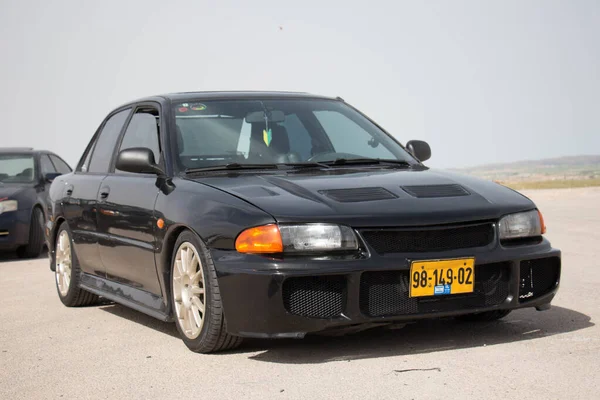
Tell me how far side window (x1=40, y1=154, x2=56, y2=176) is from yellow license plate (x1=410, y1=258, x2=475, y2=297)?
10.3 metres

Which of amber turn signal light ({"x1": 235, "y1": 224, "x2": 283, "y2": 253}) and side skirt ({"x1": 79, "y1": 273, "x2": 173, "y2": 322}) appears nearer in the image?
amber turn signal light ({"x1": 235, "y1": 224, "x2": 283, "y2": 253})

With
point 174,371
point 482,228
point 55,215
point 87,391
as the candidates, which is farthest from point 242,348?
point 55,215

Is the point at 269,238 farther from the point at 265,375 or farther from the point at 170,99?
the point at 170,99

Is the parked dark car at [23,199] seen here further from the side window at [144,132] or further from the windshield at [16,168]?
the side window at [144,132]

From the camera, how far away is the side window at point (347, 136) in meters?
7.18

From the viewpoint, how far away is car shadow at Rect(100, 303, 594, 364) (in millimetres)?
A: 5801

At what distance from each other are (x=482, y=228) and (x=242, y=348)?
1.50m

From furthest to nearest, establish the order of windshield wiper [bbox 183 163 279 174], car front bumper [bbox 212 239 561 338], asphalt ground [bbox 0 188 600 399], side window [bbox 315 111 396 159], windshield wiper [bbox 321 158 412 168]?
side window [bbox 315 111 396 159], windshield wiper [bbox 321 158 412 168], windshield wiper [bbox 183 163 279 174], car front bumper [bbox 212 239 561 338], asphalt ground [bbox 0 188 600 399]

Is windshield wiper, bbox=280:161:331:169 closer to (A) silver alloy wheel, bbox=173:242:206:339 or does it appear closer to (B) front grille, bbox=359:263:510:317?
(A) silver alloy wheel, bbox=173:242:206:339

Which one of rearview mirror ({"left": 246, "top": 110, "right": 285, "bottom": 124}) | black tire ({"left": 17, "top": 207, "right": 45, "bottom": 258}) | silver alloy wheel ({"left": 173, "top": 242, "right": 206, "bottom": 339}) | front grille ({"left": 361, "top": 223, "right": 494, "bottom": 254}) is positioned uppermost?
rearview mirror ({"left": 246, "top": 110, "right": 285, "bottom": 124})

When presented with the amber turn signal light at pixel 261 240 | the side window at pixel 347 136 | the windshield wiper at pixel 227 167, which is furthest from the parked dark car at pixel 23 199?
the amber turn signal light at pixel 261 240

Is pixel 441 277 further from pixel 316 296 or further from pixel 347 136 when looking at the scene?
pixel 347 136

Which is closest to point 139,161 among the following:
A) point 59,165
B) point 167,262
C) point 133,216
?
point 133,216

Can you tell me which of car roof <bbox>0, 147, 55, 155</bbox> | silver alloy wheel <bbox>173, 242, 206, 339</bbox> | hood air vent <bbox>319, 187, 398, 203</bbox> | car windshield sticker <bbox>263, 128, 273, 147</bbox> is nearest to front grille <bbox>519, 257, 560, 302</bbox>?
hood air vent <bbox>319, 187, 398, 203</bbox>
